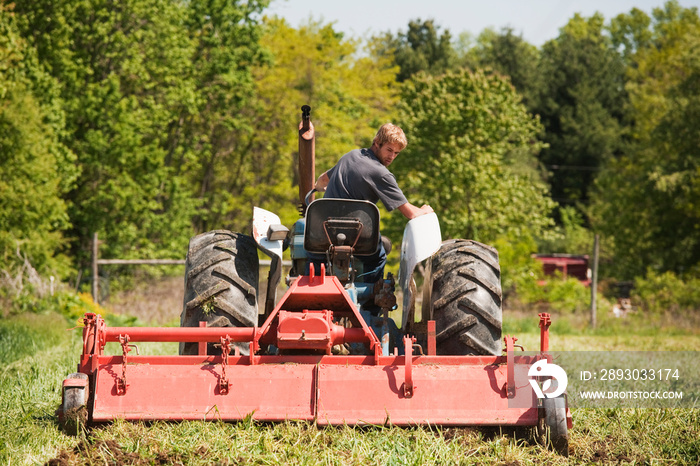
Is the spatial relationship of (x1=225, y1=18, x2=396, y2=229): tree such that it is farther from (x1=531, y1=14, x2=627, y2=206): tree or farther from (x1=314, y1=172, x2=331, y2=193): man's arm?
(x1=314, y1=172, x2=331, y2=193): man's arm

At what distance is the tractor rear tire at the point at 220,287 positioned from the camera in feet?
16.8

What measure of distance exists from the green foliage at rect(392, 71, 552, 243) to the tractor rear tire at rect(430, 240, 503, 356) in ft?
60.0

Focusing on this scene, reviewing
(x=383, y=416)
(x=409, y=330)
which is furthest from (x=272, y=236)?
(x=383, y=416)

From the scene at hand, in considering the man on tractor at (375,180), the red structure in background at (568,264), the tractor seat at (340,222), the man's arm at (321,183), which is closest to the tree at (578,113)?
the red structure in background at (568,264)

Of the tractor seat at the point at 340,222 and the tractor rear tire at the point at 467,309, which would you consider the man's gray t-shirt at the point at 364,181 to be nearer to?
the tractor seat at the point at 340,222

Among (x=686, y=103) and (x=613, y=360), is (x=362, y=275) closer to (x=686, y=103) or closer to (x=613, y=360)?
(x=613, y=360)

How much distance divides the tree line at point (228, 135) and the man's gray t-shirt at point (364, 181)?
1052cm

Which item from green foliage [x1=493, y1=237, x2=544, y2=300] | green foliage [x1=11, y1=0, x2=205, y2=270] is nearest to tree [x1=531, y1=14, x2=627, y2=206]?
green foliage [x1=493, y1=237, x2=544, y2=300]

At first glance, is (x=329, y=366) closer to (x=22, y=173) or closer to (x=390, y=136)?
(x=390, y=136)

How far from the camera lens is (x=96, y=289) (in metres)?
15.8

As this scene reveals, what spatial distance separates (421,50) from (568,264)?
12.4 meters

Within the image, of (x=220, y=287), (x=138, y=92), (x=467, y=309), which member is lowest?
(x=467, y=309)

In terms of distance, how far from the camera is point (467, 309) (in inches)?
199

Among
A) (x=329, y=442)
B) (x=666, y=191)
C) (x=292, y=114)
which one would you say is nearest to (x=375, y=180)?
(x=329, y=442)
